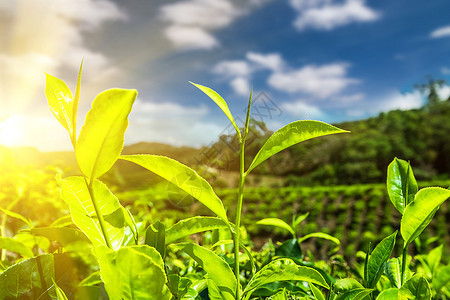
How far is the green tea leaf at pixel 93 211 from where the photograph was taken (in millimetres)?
570

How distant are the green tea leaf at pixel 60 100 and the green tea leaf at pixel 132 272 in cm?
17

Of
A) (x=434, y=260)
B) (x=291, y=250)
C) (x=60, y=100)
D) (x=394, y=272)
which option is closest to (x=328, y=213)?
(x=434, y=260)

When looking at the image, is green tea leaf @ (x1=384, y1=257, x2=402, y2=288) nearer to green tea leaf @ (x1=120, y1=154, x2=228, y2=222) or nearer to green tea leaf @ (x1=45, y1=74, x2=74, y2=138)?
green tea leaf @ (x1=120, y1=154, x2=228, y2=222)

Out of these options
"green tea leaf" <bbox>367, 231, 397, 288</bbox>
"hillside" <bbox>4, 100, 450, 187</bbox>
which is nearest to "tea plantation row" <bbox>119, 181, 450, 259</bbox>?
"hillside" <bbox>4, 100, 450, 187</bbox>

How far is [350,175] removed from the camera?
86.6 ft

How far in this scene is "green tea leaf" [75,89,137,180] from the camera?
42cm

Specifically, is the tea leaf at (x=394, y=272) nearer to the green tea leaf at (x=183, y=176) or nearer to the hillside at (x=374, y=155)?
the green tea leaf at (x=183, y=176)

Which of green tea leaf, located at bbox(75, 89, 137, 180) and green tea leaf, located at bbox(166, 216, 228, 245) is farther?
green tea leaf, located at bbox(166, 216, 228, 245)

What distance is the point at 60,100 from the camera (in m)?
0.50

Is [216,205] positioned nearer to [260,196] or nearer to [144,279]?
[144,279]

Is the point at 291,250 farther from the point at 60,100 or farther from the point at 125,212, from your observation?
the point at 60,100

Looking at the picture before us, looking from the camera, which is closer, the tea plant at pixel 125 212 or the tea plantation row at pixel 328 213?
the tea plant at pixel 125 212

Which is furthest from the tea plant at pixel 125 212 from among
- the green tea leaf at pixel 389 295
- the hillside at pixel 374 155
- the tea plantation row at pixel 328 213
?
the hillside at pixel 374 155

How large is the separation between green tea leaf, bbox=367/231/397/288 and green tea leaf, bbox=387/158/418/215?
0.29 ft
